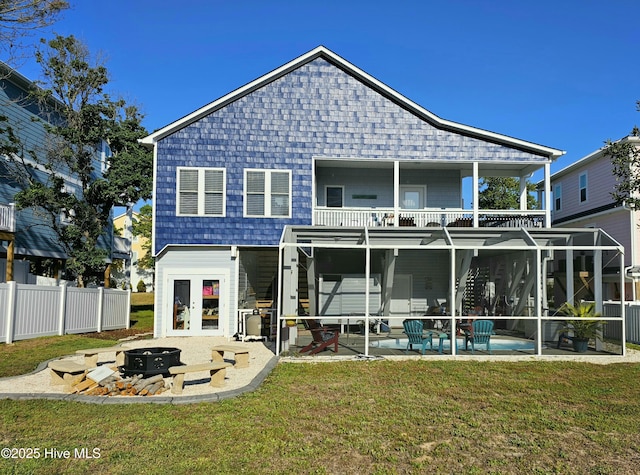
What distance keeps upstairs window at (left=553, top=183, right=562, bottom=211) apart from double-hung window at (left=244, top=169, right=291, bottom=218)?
18.6 meters

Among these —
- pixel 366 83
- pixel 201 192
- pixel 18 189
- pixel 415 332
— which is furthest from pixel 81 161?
pixel 415 332

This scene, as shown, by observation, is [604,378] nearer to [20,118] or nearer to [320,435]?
[320,435]

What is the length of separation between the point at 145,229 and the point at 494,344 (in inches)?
1563

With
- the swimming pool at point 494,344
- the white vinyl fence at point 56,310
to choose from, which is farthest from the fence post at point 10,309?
the swimming pool at point 494,344

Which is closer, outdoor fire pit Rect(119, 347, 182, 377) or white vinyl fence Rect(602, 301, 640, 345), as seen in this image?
outdoor fire pit Rect(119, 347, 182, 377)

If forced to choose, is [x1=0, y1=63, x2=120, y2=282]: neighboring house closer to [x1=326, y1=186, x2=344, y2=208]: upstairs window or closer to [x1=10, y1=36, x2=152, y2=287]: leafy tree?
[x1=10, y1=36, x2=152, y2=287]: leafy tree

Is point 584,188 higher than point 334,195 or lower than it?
higher

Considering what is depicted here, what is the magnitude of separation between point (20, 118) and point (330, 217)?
45.8 ft

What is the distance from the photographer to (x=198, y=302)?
57.3ft

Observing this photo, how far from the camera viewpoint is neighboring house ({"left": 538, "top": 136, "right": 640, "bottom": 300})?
22000mm

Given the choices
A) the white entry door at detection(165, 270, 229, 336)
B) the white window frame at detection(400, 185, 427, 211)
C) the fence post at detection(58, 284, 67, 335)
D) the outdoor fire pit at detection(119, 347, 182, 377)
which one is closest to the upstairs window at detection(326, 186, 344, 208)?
the white window frame at detection(400, 185, 427, 211)

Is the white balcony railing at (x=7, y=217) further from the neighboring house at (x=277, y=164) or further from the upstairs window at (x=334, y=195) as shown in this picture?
the upstairs window at (x=334, y=195)

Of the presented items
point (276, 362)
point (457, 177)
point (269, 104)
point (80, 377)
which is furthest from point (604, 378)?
point (269, 104)

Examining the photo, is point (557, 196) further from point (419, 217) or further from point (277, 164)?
point (277, 164)
